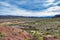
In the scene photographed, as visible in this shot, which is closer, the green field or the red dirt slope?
the red dirt slope

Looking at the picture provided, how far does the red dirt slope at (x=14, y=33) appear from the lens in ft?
21.0

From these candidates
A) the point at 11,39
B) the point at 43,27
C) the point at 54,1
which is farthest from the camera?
the point at 54,1

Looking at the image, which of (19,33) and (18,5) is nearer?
(19,33)

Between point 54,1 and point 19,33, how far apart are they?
2436 millimetres

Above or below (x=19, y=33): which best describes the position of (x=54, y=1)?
above

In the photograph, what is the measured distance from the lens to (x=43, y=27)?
7215mm

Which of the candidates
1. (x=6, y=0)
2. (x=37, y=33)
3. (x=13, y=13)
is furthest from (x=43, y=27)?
(x=6, y=0)

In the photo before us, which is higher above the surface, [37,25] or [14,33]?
[37,25]

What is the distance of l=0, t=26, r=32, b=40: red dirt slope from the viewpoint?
252 inches

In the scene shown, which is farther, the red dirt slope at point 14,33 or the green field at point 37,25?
the green field at point 37,25

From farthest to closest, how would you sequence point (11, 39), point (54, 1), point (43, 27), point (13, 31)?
1. point (54, 1)
2. point (43, 27)
3. point (13, 31)
4. point (11, 39)

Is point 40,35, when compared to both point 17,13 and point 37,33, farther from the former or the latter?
point 17,13

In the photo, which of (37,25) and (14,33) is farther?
(37,25)

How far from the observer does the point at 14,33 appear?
6.68 m
